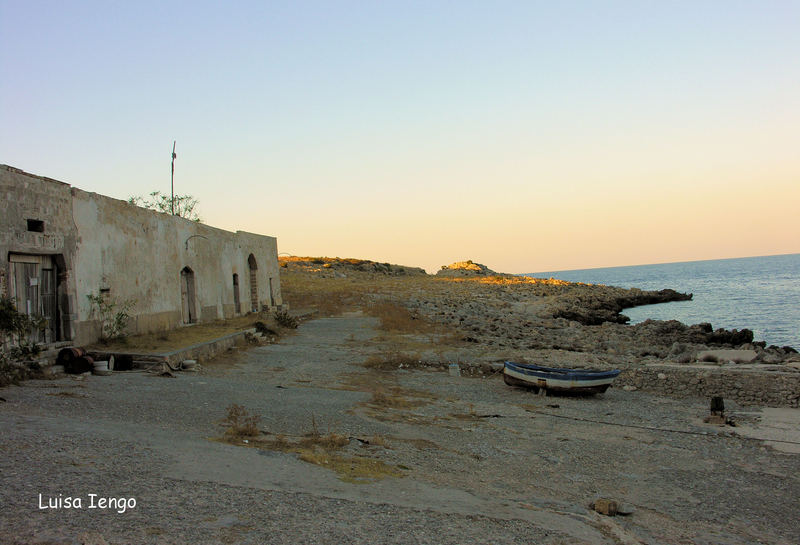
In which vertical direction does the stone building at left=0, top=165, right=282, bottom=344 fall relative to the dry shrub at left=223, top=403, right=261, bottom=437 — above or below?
above

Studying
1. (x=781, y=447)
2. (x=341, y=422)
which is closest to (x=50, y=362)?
(x=341, y=422)

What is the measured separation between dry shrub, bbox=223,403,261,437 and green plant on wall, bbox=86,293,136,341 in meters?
7.21

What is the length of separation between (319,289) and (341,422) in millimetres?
35607

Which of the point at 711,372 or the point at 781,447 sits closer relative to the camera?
the point at 781,447

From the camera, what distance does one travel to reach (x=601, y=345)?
78.1 ft

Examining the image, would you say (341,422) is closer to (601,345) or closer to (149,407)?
(149,407)

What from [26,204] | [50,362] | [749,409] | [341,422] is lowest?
[749,409]

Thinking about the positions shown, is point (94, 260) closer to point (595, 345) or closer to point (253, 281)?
point (253, 281)

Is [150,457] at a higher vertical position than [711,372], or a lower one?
higher

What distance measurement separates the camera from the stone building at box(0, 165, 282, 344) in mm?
12203

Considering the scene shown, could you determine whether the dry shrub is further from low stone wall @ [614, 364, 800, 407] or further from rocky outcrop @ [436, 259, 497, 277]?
rocky outcrop @ [436, 259, 497, 277]

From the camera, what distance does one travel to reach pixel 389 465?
742 cm

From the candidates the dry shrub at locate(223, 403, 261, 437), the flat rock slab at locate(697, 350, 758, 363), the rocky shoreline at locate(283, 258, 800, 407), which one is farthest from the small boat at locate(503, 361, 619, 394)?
the dry shrub at locate(223, 403, 261, 437)

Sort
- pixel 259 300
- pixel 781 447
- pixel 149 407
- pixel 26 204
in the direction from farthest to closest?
pixel 259 300, pixel 26 204, pixel 781 447, pixel 149 407
